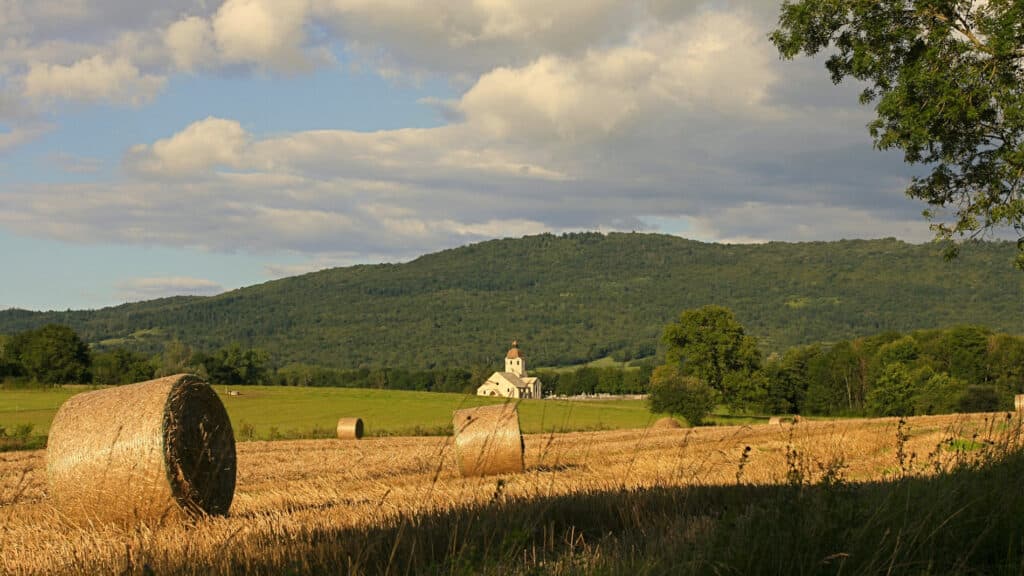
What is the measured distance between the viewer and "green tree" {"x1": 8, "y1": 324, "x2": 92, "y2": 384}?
85.7 meters

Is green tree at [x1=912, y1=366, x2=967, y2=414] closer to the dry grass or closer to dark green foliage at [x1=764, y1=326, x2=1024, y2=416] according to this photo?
dark green foliage at [x1=764, y1=326, x2=1024, y2=416]

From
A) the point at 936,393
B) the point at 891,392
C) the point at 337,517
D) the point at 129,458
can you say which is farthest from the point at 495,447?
the point at 891,392

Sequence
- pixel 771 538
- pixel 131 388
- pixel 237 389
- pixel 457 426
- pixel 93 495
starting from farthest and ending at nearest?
pixel 237 389 < pixel 457 426 < pixel 131 388 < pixel 93 495 < pixel 771 538

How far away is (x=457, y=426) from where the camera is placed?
17.8m

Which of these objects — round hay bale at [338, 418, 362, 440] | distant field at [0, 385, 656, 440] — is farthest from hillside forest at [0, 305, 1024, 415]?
round hay bale at [338, 418, 362, 440]

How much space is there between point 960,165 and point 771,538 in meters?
18.0

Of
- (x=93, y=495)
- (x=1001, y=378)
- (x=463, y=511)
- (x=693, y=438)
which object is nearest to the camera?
(x=463, y=511)

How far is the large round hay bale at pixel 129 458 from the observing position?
424 inches

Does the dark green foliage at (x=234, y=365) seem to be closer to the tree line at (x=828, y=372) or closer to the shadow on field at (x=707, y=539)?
the tree line at (x=828, y=372)

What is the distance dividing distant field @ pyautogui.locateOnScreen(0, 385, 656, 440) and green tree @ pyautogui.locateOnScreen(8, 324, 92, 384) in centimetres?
420

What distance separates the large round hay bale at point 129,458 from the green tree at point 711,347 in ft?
228

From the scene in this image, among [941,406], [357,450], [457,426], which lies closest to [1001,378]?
[941,406]

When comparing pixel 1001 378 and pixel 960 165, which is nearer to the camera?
pixel 960 165

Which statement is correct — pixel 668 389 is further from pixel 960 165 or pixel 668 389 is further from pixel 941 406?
pixel 960 165
